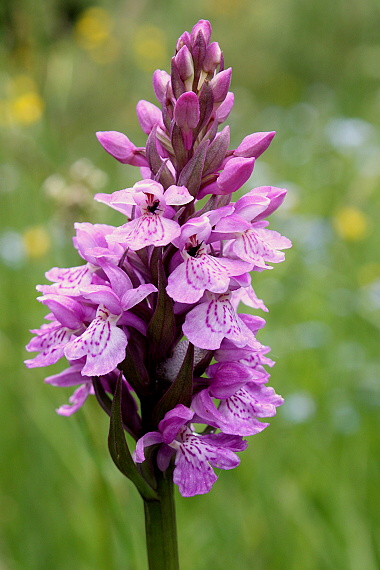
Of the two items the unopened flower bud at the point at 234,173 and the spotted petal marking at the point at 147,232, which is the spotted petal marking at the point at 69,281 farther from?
the unopened flower bud at the point at 234,173

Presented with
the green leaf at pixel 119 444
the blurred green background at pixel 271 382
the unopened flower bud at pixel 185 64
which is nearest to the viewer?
the green leaf at pixel 119 444

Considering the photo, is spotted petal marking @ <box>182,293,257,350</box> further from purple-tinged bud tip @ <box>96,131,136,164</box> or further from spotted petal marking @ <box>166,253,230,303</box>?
purple-tinged bud tip @ <box>96,131,136,164</box>

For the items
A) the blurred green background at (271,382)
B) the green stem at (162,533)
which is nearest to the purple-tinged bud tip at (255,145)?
the blurred green background at (271,382)

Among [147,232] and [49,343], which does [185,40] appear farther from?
[49,343]

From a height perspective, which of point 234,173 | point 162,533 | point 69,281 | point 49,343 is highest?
point 234,173

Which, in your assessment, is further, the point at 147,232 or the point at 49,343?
the point at 49,343

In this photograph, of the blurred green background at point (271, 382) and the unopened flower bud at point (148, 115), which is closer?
the unopened flower bud at point (148, 115)

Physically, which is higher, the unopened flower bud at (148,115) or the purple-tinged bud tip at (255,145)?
the unopened flower bud at (148,115)

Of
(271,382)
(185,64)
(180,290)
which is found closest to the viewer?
(180,290)

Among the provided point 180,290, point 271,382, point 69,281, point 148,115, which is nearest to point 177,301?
point 180,290
